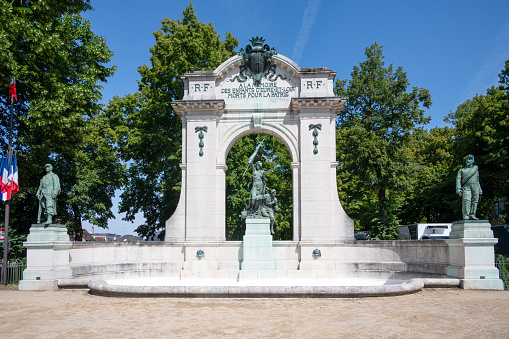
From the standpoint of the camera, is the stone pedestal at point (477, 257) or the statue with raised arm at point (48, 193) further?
the statue with raised arm at point (48, 193)

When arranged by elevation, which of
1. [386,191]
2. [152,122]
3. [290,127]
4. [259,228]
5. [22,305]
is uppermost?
[152,122]

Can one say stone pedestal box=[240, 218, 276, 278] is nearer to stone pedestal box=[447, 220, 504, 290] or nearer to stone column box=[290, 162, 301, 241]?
stone column box=[290, 162, 301, 241]

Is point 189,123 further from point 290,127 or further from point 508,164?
point 508,164

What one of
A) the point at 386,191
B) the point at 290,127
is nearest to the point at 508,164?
the point at 386,191

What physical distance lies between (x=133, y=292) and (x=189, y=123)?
9.30m

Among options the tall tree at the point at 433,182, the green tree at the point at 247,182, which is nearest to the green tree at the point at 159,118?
the green tree at the point at 247,182

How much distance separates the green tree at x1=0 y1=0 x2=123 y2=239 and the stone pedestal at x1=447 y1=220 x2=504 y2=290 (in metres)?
16.5

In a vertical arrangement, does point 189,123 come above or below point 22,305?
above

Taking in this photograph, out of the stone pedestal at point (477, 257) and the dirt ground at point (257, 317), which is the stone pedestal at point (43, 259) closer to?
the dirt ground at point (257, 317)

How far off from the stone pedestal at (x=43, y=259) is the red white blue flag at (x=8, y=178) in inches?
148

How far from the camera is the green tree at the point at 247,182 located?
27.1 meters

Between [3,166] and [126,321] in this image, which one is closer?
[126,321]

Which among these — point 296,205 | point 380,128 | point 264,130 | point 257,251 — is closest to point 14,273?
point 257,251

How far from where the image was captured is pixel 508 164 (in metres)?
25.0
